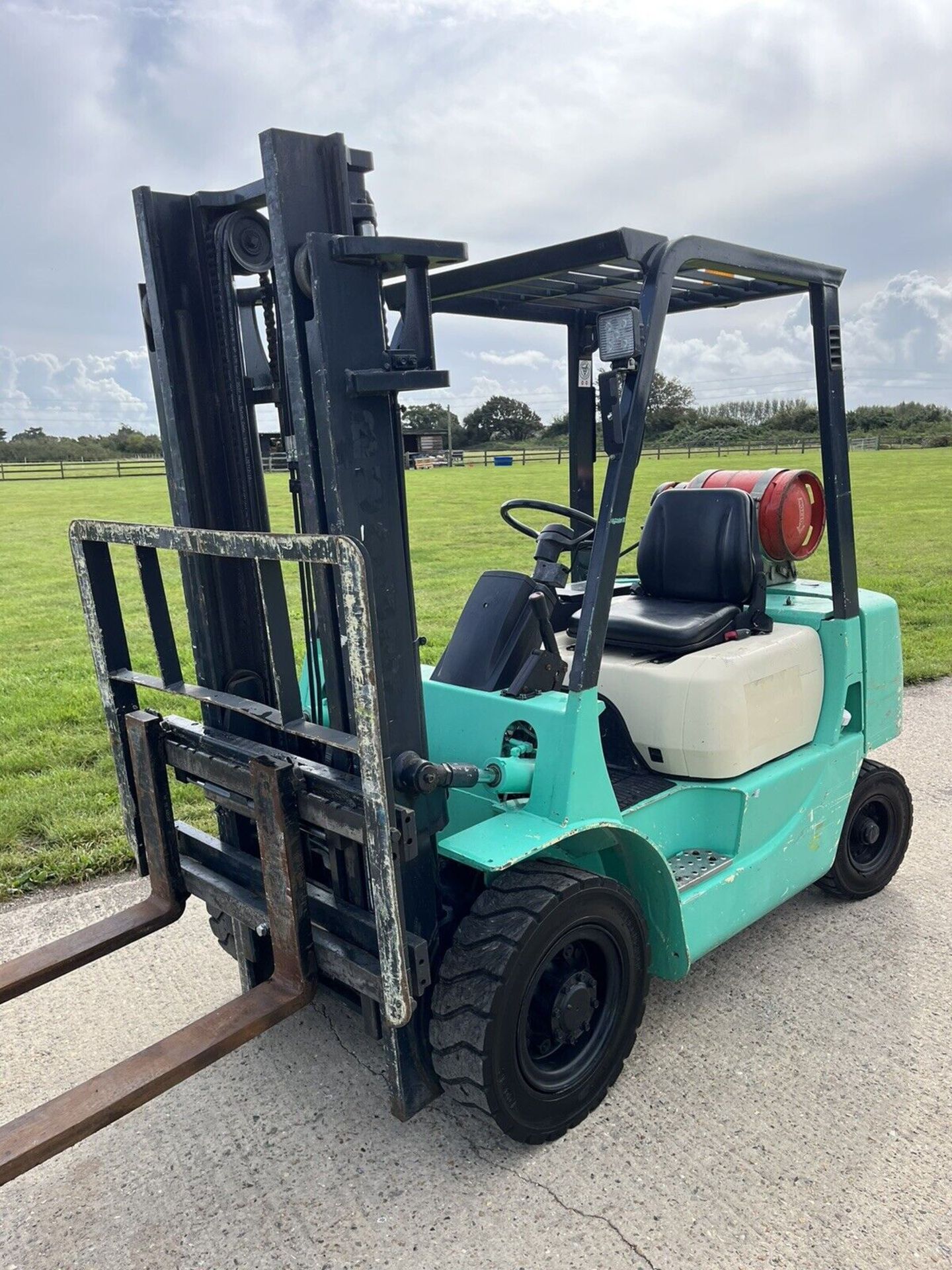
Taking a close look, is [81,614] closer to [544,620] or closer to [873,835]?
[544,620]

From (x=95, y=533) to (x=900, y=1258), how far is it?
2932 millimetres

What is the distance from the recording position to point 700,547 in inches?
153

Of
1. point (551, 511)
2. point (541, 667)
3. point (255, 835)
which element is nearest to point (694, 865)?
point (541, 667)

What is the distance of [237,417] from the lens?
2770 mm

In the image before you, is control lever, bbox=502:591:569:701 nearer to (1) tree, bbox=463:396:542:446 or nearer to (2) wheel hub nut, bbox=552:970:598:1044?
(2) wheel hub nut, bbox=552:970:598:1044

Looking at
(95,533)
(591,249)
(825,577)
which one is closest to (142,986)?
(95,533)

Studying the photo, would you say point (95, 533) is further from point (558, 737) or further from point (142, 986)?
point (142, 986)

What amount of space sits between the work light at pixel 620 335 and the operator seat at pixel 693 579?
1.12 meters

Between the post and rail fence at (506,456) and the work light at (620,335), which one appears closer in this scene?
the work light at (620,335)

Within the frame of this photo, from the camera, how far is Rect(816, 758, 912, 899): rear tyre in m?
4.05

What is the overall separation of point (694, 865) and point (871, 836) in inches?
51.6

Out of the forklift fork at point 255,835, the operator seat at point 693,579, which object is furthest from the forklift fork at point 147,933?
the operator seat at point 693,579

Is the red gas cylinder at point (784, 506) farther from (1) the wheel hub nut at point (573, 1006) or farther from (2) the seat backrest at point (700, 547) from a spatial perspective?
(1) the wheel hub nut at point (573, 1006)

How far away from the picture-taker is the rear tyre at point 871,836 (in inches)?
160
